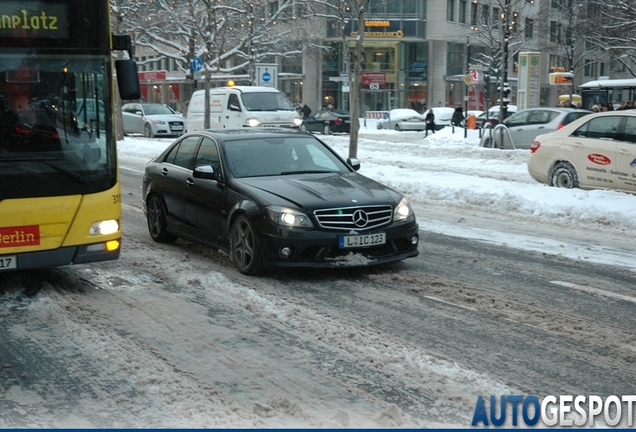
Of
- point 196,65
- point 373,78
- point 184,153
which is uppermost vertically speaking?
point 373,78

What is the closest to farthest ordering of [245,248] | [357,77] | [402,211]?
[245,248], [402,211], [357,77]

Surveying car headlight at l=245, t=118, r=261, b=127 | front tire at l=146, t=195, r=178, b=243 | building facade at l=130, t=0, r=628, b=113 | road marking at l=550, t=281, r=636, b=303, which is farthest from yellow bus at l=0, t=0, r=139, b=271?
building facade at l=130, t=0, r=628, b=113

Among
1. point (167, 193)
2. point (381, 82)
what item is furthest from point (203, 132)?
point (381, 82)

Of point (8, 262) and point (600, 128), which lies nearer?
point (8, 262)

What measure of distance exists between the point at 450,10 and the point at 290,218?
64.8 m

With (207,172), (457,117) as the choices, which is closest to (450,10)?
(457,117)

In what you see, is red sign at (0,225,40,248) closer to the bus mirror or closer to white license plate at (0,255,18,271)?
white license plate at (0,255,18,271)

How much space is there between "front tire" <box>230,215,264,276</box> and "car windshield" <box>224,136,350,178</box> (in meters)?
0.70

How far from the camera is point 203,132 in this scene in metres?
10.4

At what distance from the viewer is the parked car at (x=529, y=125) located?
26.2 meters

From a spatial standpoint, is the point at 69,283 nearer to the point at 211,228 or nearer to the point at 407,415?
the point at 211,228

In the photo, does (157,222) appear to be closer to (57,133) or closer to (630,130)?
(57,133)

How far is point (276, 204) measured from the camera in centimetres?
852

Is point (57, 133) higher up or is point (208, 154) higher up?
point (57, 133)
